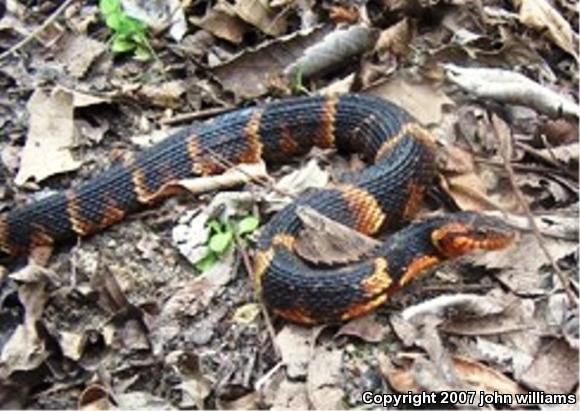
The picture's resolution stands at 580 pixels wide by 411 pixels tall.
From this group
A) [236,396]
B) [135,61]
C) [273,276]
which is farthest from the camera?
[135,61]

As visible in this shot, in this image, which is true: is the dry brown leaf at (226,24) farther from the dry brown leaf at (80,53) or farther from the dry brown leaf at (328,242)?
the dry brown leaf at (328,242)

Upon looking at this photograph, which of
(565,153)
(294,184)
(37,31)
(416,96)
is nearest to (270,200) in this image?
(294,184)

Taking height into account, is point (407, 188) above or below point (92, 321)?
above

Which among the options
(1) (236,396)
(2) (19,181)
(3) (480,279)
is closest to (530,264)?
(3) (480,279)

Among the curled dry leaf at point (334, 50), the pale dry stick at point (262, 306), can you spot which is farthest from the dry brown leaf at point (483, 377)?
the curled dry leaf at point (334, 50)

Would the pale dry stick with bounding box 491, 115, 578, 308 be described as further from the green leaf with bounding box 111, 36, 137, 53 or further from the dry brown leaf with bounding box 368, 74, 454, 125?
the green leaf with bounding box 111, 36, 137, 53

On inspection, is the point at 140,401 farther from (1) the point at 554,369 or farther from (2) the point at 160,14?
(2) the point at 160,14

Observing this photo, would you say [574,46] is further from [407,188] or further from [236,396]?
[236,396]
